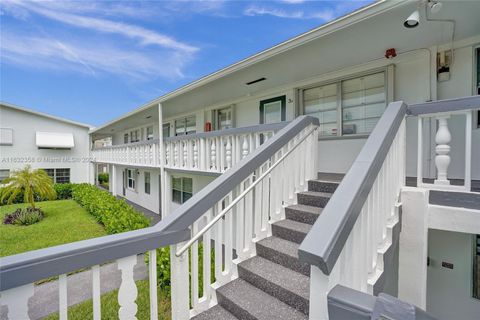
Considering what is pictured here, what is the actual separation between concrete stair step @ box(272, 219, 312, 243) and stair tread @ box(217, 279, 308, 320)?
2.47 feet

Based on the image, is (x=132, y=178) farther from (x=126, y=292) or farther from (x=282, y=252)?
(x=126, y=292)

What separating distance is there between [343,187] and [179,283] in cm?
153

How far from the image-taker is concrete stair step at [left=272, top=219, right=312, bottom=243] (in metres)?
2.95

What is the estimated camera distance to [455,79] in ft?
13.9

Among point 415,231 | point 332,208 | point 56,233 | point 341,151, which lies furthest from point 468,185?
point 56,233

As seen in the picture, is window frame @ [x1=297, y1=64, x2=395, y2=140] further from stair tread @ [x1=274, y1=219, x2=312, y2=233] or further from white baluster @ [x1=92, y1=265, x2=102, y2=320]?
white baluster @ [x1=92, y1=265, x2=102, y2=320]

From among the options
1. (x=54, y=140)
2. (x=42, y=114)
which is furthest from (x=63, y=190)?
(x=42, y=114)

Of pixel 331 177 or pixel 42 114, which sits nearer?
pixel 331 177

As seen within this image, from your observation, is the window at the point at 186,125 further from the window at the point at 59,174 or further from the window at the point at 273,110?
the window at the point at 59,174

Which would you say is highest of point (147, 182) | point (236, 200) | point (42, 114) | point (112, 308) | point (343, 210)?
point (42, 114)

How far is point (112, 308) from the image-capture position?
388cm

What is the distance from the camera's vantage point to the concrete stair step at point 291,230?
9.67 ft

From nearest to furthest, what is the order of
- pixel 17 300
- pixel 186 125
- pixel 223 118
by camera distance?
pixel 17 300 < pixel 223 118 < pixel 186 125

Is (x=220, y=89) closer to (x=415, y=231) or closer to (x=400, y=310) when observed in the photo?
(x=415, y=231)
